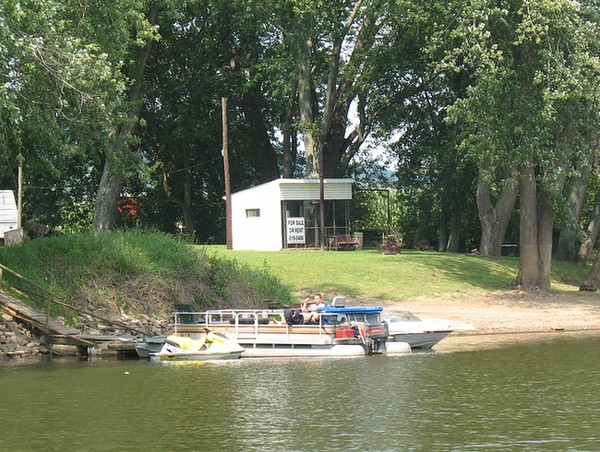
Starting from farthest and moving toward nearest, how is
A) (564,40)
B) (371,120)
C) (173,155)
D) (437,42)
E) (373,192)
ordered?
(373,192)
(173,155)
(371,120)
(437,42)
(564,40)

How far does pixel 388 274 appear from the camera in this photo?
4066 cm

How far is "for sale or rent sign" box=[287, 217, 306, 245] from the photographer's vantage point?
177 ft

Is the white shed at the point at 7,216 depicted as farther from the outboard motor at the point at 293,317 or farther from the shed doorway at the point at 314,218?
the outboard motor at the point at 293,317

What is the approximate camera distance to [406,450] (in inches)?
617

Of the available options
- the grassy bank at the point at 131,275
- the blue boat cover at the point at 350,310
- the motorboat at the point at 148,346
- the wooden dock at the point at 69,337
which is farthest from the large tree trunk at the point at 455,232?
the motorboat at the point at 148,346

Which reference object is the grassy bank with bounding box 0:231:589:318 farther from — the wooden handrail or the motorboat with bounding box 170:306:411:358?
the motorboat with bounding box 170:306:411:358

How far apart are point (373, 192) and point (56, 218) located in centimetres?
2252

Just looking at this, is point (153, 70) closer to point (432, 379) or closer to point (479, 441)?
point (432, 379)

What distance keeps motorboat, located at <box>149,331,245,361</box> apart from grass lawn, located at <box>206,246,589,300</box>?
9989 mm

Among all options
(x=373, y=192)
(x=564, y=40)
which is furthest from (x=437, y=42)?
(x=373, y=192)

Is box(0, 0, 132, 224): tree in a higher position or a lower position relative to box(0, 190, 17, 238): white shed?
higher

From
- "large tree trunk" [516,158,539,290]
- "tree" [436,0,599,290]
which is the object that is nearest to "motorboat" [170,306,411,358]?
"tree" [436,0,599,290]

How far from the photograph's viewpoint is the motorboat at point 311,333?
89.3 feet

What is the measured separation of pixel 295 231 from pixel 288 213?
1040 mm
